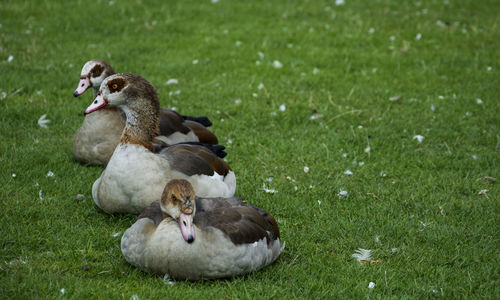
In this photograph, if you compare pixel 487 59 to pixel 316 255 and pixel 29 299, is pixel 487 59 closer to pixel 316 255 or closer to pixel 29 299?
pixel 316 255

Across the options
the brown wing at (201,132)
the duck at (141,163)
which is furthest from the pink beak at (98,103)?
the brown wing at (201,132)

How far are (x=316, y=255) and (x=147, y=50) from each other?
297 inches

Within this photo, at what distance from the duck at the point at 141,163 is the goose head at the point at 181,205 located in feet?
2.97

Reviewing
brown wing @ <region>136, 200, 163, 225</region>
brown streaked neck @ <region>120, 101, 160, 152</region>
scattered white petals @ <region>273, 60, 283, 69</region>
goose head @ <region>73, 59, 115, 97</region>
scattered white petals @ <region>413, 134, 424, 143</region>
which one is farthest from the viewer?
scattered white petals @ <region>273, 60, 283, 69</region>

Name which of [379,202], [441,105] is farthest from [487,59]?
[379,202]

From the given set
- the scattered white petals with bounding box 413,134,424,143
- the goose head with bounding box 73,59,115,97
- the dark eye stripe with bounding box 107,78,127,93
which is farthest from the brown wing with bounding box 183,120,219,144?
the scattered white petals with bounding box 413,134,424,143

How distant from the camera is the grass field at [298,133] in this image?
5.24 meters

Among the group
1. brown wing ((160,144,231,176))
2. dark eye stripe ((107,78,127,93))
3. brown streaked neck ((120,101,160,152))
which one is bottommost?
brown wing ((160,144,231,176))

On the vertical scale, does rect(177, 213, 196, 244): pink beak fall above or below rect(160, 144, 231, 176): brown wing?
above

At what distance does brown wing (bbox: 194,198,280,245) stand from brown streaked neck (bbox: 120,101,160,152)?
1.15 meters

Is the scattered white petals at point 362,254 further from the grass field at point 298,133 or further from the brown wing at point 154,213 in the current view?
the brown wing at point 154,213

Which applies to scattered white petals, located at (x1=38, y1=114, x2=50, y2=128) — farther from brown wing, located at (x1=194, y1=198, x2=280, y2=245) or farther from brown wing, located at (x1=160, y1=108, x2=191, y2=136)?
brown wing, located at (x1=194, y1=198, x2=280, y2=245)

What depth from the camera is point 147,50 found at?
11992 mm

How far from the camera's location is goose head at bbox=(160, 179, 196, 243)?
480cm
